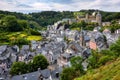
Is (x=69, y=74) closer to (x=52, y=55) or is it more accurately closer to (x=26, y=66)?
(x=26, y=66)

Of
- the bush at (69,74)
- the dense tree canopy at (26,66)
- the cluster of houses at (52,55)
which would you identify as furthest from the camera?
the dense tree canopy at (26,66)

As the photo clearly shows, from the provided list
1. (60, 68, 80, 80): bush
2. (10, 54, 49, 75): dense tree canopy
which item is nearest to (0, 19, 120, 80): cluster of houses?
(10, 54, 49, 75): dense tree canopy

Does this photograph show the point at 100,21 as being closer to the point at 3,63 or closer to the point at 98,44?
the point at 98,44

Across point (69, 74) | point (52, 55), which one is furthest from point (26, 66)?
point (69, 74)

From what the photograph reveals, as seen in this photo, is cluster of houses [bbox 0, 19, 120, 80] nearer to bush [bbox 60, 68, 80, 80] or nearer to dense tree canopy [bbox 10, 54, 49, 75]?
dense tree canopy [bbox 10, 54, 49, 75]

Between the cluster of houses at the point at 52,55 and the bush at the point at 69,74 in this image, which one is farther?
the cluster of houses at the point at 52,55

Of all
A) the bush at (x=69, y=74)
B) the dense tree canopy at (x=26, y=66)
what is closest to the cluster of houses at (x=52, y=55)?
the dense tree canopy at (x=26, y=66)

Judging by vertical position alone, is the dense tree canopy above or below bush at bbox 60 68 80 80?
below

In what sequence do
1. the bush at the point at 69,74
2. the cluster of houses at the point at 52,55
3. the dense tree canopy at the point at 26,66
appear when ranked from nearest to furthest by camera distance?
the bush at the point at 69,74 → the cluster of houses at the point at 52,55 → the dense tree canopy at the point at 26,66

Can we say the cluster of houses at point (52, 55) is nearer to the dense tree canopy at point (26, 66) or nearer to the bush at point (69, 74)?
the dense tree canopy at point (26, 66)

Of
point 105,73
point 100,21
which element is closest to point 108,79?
point 105,73

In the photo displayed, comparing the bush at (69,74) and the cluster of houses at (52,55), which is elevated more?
the bush at (69,74)
